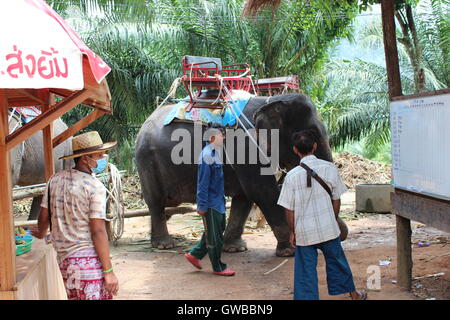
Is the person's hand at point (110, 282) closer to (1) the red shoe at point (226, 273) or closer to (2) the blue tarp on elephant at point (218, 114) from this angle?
(1) the red shoe at point (226, 273)

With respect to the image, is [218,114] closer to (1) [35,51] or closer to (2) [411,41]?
(1) [35,51]

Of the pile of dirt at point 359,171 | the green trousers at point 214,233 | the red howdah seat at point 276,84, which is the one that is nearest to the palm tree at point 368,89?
the pile of dirt at point 359,171

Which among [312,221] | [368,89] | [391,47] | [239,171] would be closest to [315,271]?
[312,221]

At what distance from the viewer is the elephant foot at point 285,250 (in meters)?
7.93

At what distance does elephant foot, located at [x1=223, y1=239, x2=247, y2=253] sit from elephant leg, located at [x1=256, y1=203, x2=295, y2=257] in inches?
30.7

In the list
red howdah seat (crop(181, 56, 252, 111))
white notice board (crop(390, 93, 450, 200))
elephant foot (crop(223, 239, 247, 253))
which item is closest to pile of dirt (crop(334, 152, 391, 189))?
elephant foot (crop(223, 239, 247, 253))

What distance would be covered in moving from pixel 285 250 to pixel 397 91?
9.58 ft

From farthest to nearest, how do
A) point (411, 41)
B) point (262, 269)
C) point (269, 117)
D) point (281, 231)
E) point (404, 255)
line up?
point (411, 41), point (281, 231), point (269, 117), point (262, 269), point (404, 255)

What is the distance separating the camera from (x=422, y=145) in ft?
17.1

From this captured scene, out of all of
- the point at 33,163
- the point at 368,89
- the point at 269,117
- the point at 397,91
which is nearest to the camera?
the point at 397,91

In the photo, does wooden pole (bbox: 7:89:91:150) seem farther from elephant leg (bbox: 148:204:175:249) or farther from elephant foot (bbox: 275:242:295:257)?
elephant leg (bbox: 148:204:175:249)

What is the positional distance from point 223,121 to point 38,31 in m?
5.12

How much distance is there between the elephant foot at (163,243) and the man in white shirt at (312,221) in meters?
4.13

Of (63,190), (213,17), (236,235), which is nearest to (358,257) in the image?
(236,235)
